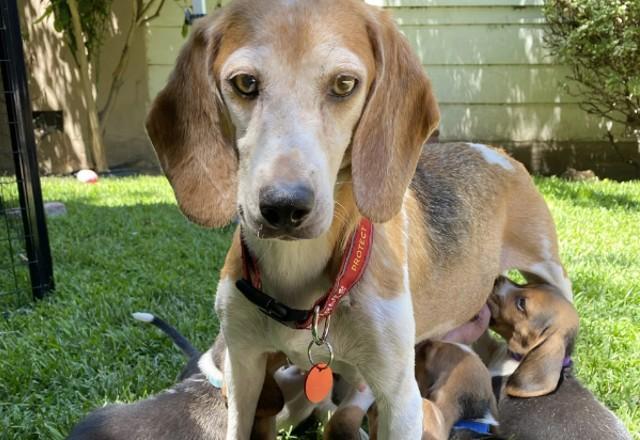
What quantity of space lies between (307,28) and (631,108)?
828 centimetres

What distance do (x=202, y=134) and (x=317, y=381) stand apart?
3.25 ft

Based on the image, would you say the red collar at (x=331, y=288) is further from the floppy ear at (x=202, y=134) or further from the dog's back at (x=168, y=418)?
the dog's back at (x=168, y=418)

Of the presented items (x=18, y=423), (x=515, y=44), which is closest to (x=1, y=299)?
(x=18, y=423)

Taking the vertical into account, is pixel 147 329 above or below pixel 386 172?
below

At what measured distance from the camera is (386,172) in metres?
2.22

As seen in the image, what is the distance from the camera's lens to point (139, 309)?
4336 mm

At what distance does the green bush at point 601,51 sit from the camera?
822cm

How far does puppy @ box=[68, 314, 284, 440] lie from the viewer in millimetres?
2539

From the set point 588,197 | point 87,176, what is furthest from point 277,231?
point 87,176

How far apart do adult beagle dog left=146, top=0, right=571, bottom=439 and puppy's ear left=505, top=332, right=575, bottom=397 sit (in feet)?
2.27

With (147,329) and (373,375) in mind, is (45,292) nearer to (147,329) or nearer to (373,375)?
(147,329)

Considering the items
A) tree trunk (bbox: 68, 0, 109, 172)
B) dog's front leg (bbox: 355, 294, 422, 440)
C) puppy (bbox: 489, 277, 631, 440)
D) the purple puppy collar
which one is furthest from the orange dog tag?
tree trunk (bbox: 68, 0, 109, 172)

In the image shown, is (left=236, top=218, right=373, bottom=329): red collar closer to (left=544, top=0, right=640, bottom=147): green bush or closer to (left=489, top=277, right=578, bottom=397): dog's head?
(left=489, top=277, right=578, bottom=397): dog's head

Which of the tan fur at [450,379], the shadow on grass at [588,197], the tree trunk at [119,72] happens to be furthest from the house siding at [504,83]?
the tan fur at [450,379]
